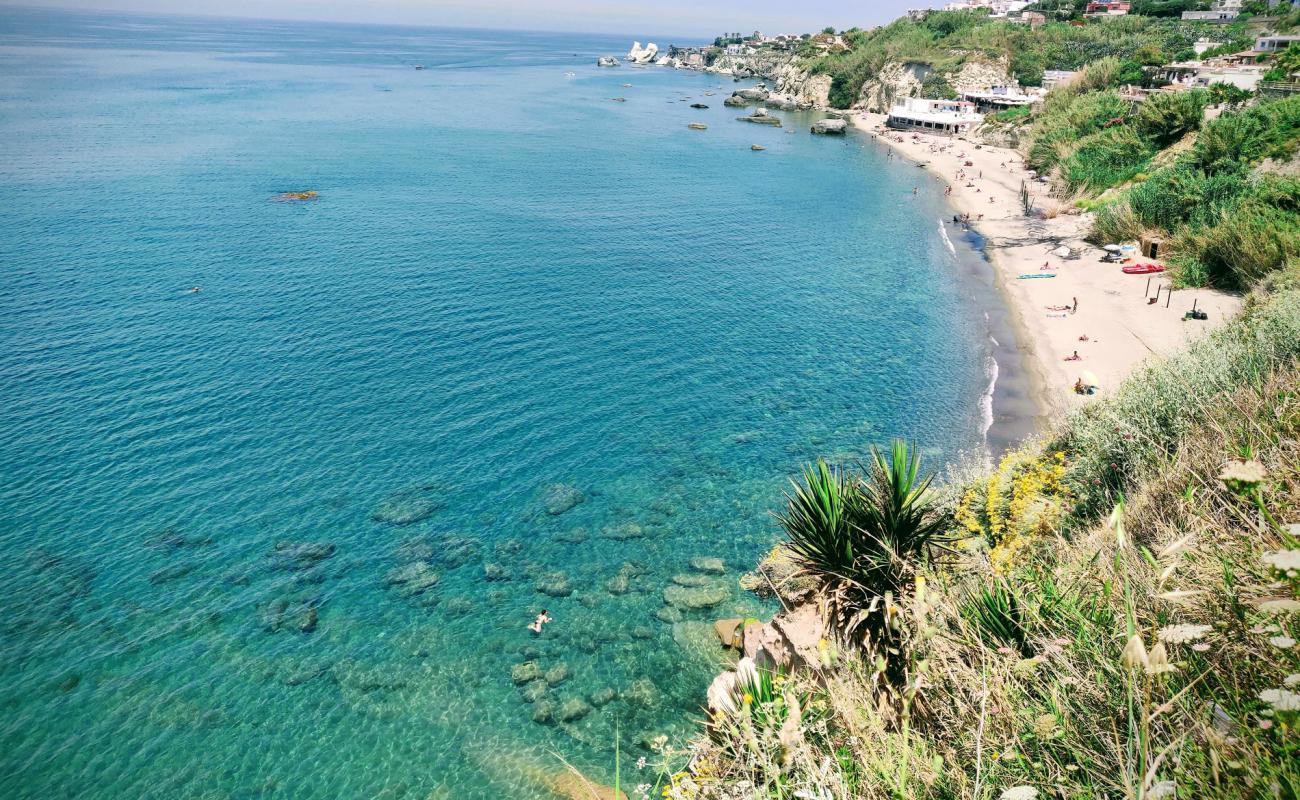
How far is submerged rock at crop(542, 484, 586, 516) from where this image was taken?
28.3 metres

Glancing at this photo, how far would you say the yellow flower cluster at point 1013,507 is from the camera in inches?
592

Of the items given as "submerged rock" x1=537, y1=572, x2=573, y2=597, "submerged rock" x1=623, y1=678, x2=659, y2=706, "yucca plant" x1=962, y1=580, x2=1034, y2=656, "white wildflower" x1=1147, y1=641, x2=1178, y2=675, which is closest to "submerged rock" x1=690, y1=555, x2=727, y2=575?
"submerged rock" x1=537, y1=572, x2=573, y2=597

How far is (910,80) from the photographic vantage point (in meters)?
128

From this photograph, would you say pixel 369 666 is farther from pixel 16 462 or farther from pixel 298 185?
pixel 298 185

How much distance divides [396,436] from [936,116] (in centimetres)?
11328

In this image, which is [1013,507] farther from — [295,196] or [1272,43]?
[1272,43]

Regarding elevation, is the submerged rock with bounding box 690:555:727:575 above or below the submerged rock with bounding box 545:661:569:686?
above

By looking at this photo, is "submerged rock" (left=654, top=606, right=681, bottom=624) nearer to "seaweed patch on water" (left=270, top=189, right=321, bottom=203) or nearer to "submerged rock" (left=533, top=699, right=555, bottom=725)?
"submerged rock" (left=533, top=699, right=555, bottom=725)

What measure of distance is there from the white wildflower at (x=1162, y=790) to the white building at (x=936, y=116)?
125 meters

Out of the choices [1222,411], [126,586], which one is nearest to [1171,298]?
[1222,411]

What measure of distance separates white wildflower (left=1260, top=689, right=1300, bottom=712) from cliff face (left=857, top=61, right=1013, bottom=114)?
140696 millimetres

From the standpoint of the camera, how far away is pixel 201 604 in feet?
75.8

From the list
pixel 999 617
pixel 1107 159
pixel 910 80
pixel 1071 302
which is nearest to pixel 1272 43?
pixel 1107 159

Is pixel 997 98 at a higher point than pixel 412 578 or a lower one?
higher
